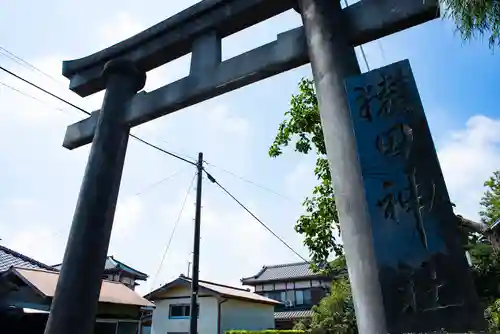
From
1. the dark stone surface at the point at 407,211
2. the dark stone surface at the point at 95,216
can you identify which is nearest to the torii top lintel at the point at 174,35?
the dark stone surface at the point at 95,216

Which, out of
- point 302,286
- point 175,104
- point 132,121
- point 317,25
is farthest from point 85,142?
point 302,286

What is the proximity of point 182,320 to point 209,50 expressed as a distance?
66.5ft

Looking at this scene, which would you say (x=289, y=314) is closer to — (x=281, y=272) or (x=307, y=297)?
(x=307, y=297)

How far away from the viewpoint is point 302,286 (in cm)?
2964

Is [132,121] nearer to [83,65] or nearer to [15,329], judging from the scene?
[83,65]

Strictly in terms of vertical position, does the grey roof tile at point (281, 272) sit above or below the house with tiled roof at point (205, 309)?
above

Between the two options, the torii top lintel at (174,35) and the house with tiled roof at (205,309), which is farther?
the house with tiled roof at (205,309)

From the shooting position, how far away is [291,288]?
3020 centimetres

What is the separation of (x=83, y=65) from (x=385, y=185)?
468 centimetres

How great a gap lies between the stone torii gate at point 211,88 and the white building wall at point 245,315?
18335mm

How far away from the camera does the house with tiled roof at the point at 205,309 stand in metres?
20.2

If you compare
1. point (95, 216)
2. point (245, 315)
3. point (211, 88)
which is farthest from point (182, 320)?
point (211, 88)

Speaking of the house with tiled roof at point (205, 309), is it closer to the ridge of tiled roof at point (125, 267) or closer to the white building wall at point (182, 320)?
the white building wall at point (182, 320)

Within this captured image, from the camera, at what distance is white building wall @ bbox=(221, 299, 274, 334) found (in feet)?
→ 67.4
